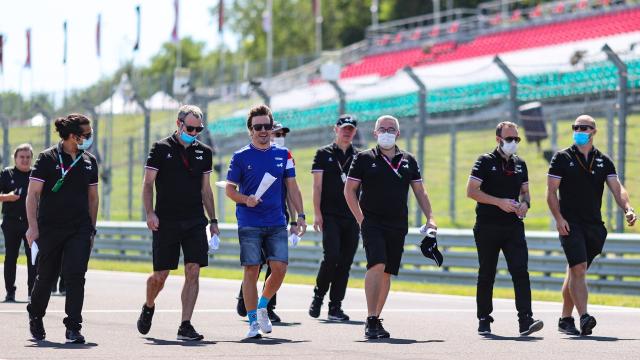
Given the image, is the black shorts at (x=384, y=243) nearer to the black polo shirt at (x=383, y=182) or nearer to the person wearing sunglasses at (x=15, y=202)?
the black polo shirt at (x=383, y=182)

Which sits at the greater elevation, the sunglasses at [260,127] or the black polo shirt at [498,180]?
the sunglasses at [260,127]

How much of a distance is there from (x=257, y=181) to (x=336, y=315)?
254cm

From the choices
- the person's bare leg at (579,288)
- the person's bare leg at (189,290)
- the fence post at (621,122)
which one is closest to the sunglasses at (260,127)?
the person's bare leg at (189,290)

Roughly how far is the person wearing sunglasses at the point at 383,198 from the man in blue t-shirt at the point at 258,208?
685mm

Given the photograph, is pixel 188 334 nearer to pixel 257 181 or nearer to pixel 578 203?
pixel 257 181

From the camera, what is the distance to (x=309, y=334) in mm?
12680

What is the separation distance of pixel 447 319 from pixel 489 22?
179 ft

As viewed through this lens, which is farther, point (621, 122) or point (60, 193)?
point (621, 122)

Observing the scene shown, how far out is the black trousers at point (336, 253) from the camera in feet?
47.2

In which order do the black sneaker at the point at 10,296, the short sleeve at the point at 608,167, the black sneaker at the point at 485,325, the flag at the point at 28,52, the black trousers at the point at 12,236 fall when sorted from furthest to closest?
the flag at the point at 28,52 < the black trousers at the point at 12,236 < the black sneaker at the point at 10,296 < the short sleeve at the point at 608,167 < the black sneaker at the point at 485,325

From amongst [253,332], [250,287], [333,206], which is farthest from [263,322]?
[333,206]

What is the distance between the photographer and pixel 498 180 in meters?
12.7

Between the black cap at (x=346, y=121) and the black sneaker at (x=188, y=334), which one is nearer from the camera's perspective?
the black sneaker at (x=188, y=334)

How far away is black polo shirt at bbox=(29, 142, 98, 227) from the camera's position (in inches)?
467
